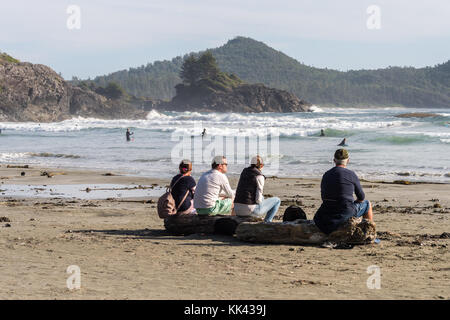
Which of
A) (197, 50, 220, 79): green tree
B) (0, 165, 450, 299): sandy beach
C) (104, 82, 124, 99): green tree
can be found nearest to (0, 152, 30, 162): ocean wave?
(0, 165, 450, 299): sandy beach

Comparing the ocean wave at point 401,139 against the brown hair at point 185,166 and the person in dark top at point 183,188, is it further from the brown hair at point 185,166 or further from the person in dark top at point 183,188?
the brown hair at point 185,166

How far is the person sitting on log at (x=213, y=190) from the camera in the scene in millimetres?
9531

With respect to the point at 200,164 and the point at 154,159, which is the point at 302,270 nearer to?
the point at 200,164

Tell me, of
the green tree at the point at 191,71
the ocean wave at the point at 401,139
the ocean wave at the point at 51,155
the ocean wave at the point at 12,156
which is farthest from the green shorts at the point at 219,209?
the green tree at the point at 191,71

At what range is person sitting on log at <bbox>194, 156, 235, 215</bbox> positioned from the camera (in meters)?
9.53

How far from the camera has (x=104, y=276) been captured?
267 inches

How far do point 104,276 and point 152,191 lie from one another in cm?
925

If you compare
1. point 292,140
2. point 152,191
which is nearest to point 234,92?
point 292,140

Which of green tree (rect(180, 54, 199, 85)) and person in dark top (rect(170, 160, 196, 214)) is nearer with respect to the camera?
person in dark top (rect(170, 160, 196, 214))

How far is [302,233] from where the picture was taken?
888 centimetres

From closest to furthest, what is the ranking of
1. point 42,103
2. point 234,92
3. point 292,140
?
point 292,140
point 42,103
point 234,92

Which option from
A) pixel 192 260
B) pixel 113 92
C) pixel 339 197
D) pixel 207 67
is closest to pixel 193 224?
pixel 192 260

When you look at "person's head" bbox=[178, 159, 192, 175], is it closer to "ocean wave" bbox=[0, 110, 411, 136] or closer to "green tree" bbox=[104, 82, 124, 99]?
"ocean wave" bbox=[0, 110, 411, 136]

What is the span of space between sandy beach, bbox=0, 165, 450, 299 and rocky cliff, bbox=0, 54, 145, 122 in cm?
9209
